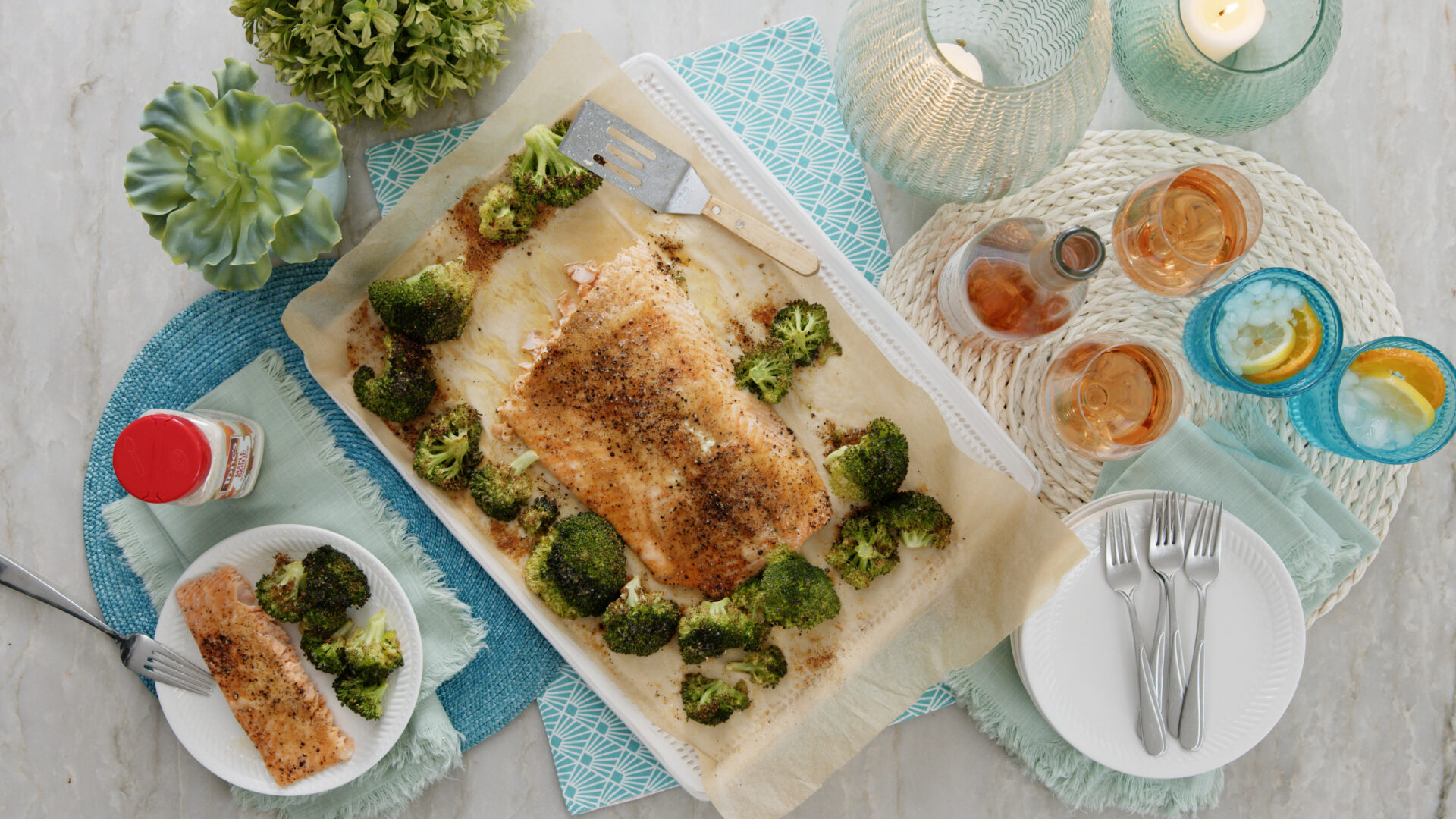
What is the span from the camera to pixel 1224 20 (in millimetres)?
2689

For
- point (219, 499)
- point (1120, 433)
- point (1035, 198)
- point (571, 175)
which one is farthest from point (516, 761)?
point (1035, 198)

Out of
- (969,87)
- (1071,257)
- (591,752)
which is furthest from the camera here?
(591,752)

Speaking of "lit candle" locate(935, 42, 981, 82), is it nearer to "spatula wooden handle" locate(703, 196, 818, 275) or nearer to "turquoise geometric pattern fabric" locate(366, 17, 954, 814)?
"turquoise geometric pattern fabric" locate(366, 17, 954, 814)

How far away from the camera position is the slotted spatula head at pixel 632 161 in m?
3.01

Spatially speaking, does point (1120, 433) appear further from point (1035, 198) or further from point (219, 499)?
point (219, 499)

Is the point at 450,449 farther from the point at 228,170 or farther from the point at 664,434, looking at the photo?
the point at 228,170

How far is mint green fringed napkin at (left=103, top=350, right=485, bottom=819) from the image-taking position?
3137 mm

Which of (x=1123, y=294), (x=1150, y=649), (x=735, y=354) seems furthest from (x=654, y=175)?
(x=1150, y=649)

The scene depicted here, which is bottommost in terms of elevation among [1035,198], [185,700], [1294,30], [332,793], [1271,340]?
[332,793]

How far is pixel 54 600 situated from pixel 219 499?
74 centimetres

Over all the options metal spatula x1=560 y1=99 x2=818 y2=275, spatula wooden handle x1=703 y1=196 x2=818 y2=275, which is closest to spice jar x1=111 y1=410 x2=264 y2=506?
metal spatula x1=560 y1=99 x2=818 y2=275

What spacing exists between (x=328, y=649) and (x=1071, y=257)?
2857mm

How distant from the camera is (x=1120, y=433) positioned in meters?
2.82

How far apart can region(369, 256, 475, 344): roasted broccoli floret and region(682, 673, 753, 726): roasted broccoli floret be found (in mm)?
1569
